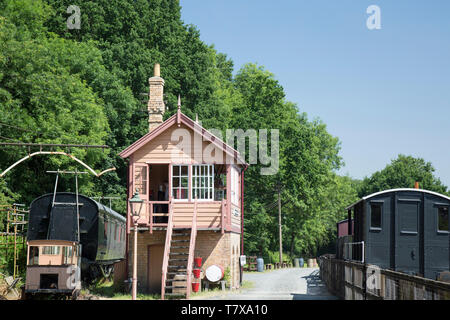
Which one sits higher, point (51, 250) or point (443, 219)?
point (443, 219)

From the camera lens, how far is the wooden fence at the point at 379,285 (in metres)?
11.6

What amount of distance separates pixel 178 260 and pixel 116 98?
23479mm

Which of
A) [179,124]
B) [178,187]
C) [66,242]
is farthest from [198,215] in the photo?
[66,242]

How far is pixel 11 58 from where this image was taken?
38.9m

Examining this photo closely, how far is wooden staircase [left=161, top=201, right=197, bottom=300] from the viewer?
912 inches

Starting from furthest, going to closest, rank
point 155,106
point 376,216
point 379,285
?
1. point 155,106
2. point 376,216
3. point 379,285

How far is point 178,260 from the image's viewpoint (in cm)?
2559

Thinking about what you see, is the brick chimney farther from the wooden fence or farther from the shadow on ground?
the wooden fence

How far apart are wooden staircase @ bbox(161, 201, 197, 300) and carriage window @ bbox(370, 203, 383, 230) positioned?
7072 mm

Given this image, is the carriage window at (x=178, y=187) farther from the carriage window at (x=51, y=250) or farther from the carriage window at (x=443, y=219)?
the carriage window at (x=443, y=219)

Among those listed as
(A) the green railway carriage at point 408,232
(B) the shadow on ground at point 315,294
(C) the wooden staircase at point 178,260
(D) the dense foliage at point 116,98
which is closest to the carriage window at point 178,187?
(C) the wooden staircase at point 178,260

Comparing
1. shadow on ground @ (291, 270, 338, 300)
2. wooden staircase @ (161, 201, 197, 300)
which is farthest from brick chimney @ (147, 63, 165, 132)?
shadow on ground @ (291, 270, 338, 300)

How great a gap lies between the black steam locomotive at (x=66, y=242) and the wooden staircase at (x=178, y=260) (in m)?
3.14

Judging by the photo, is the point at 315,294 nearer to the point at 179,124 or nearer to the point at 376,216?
the point at 376,216
